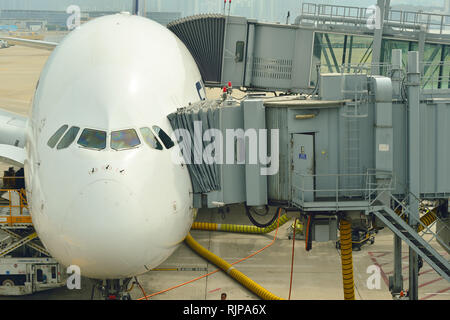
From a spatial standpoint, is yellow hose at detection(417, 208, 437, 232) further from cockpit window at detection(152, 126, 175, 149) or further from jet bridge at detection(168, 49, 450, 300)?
cockpit window at detection(152, 126, 175, 149)

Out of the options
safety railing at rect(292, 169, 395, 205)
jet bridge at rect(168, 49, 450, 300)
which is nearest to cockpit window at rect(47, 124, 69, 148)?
jet bridge at rect(168, 49, 450, 300)

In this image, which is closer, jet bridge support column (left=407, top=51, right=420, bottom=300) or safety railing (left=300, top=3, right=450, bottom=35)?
jet bridge support column (left=407, top=51, right=420, bottom=300)

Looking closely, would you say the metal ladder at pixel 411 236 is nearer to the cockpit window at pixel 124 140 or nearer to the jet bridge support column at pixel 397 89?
the jet bridge support column at pixel 397 89

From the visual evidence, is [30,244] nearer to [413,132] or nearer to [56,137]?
[56,137]

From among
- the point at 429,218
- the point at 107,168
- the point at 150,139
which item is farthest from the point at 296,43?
the point at 107,168

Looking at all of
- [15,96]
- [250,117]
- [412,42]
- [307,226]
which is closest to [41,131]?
[250,117]

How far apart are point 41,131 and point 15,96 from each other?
201 ft

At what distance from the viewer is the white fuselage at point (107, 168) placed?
14805mm

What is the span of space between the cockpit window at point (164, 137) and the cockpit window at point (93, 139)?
4.66 feet

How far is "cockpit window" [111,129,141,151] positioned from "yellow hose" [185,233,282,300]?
25.5ft

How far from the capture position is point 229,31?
82.6 feet

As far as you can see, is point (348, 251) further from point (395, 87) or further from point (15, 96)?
point (15, 96)

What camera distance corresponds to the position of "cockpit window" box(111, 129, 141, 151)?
15547mm

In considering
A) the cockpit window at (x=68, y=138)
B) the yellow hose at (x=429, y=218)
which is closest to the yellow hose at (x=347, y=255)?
the yellow hose at (x=429, y=218)
